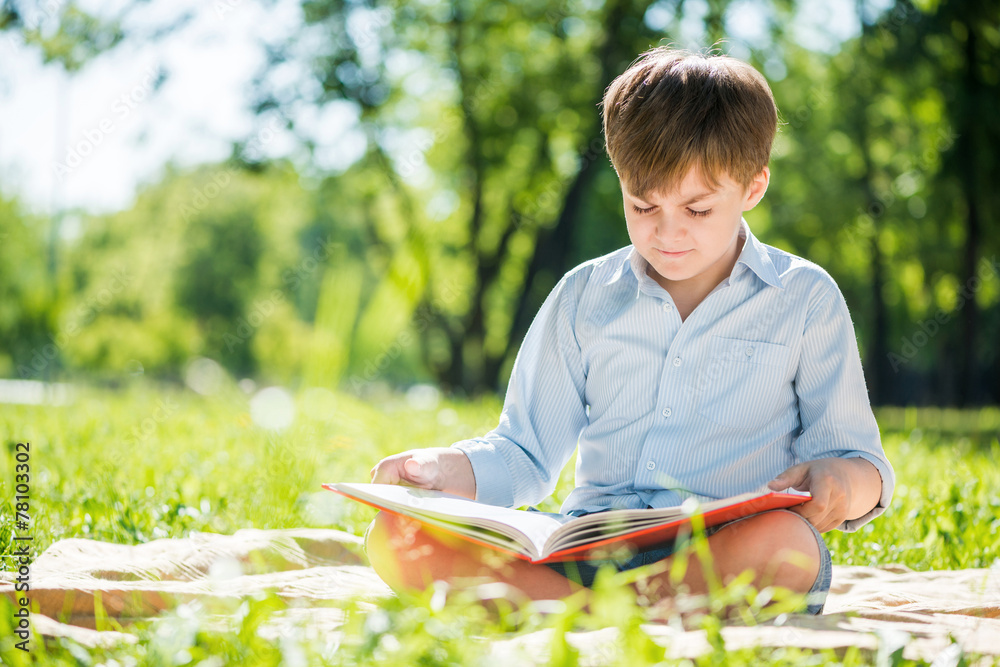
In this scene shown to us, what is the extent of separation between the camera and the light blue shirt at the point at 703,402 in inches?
77.8

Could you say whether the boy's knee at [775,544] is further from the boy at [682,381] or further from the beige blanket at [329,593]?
the beige blanket at [329,593]

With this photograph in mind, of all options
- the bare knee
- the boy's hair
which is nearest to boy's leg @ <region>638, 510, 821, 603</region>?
the bare knee

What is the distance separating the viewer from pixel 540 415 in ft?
7.18

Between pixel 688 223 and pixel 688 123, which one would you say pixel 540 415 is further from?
pixel 688 123

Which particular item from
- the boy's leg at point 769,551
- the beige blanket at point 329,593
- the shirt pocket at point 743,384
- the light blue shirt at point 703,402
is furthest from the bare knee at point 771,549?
the shirt pocket at point 743,384

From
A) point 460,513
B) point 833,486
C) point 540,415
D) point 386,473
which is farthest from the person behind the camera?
point 540,415

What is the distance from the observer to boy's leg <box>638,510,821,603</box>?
1.67 m

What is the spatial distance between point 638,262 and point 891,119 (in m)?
16.2

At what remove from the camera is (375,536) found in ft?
5.89

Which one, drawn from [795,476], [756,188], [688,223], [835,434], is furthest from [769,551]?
[756,188]

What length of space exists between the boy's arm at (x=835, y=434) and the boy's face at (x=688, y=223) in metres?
0.31

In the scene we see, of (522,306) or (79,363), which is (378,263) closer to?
(522,306)

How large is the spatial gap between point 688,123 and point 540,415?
2.63 feet

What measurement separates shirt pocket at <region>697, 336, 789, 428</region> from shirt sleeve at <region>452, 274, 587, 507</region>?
354 millimetres
